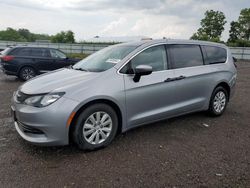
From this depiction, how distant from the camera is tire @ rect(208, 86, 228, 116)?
5.17m

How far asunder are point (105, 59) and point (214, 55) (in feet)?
8.15

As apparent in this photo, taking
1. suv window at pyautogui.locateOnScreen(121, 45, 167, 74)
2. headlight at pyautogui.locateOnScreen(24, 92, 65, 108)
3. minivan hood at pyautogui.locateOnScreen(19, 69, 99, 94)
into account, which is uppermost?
suv window at pyautogui.locateOnScreen(121, 45, 167, 74)

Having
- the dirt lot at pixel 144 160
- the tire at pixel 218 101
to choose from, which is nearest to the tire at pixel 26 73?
the dirt lot at pixel 144 160

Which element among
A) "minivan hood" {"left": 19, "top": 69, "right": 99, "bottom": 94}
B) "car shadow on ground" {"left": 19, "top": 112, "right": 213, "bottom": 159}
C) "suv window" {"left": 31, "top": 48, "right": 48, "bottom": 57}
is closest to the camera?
"minivan hood" {"left": 19, "top": 69, "right": 99, "bottom": 94}

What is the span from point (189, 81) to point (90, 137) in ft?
7.12

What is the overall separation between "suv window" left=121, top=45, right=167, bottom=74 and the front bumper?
113cm

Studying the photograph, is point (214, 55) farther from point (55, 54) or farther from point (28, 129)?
point (55, 54)

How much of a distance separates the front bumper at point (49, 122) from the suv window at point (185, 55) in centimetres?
210

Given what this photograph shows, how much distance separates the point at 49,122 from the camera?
10.6 ft

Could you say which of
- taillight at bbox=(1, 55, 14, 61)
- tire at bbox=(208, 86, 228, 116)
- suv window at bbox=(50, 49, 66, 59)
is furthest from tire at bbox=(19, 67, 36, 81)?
tire at bbox=(208, 86, 228, 116)

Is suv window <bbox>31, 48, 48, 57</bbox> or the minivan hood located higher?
suv window <bbox>31, 48, 48, 57</bbox>

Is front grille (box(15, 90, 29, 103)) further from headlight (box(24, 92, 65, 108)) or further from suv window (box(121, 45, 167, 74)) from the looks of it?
suv window (box(121, 45, 167, 74))

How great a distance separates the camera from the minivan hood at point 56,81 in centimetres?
344

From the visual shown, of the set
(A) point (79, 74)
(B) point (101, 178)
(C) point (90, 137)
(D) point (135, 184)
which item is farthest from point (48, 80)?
(D) point (135, 184)
